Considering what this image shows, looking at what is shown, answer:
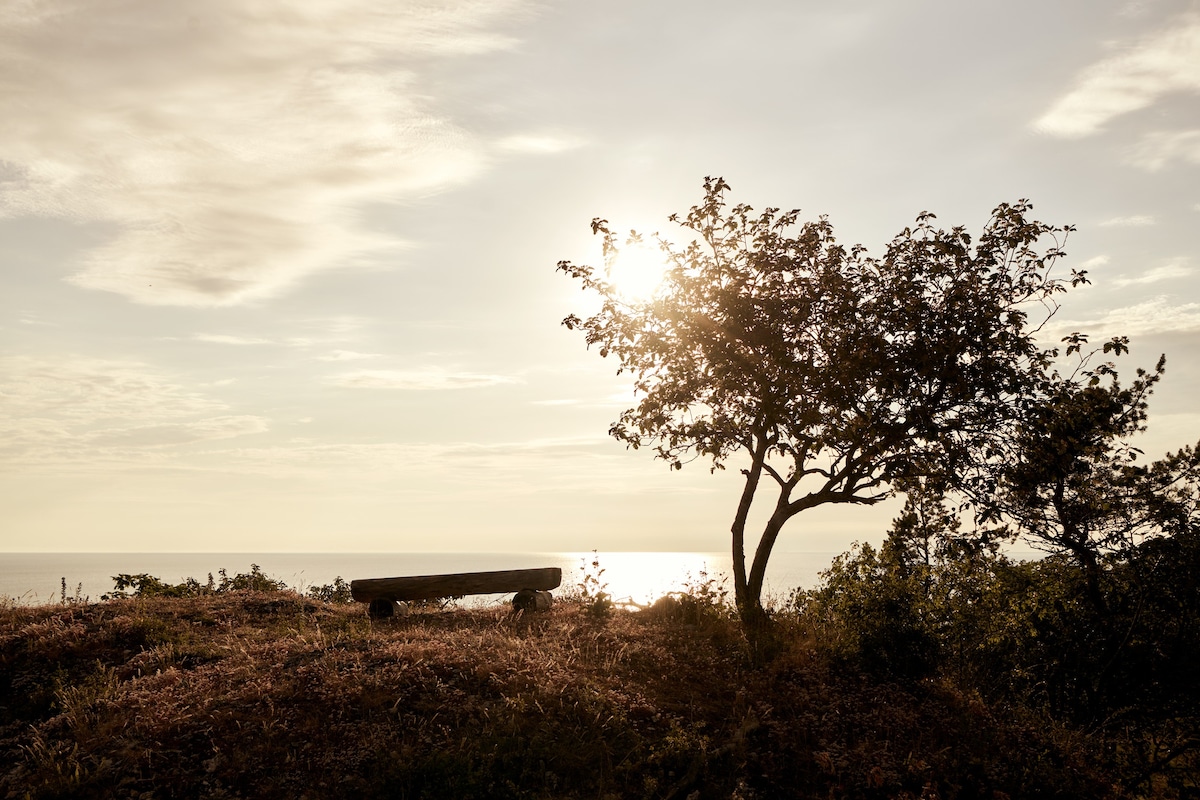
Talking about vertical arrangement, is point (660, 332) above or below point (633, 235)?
below

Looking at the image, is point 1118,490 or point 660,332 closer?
point 1118,490

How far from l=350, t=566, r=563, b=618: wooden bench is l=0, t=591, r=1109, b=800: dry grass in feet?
11.8

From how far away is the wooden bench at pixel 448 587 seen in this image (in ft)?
66.8

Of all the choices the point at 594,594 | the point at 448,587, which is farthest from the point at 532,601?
the point at 448,587

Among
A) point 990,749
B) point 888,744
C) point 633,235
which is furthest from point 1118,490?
point 633,235

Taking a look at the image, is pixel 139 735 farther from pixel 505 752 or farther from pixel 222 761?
pixel 505 752

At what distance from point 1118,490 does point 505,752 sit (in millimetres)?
13740

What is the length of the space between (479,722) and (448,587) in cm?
935

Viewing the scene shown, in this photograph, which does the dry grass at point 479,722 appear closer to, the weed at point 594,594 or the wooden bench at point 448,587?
the weed at point 594,594

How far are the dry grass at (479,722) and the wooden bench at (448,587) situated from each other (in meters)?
3.59

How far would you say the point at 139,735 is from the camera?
37.9 feet

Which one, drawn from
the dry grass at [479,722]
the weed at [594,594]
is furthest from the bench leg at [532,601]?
the dry grass at [479,722]

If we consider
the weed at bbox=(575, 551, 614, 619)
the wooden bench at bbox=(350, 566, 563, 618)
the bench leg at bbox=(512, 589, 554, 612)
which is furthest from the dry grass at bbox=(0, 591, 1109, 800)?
the wooden bench at bbox=(350, 566, 563, 618)

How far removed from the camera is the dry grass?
1089 cm
